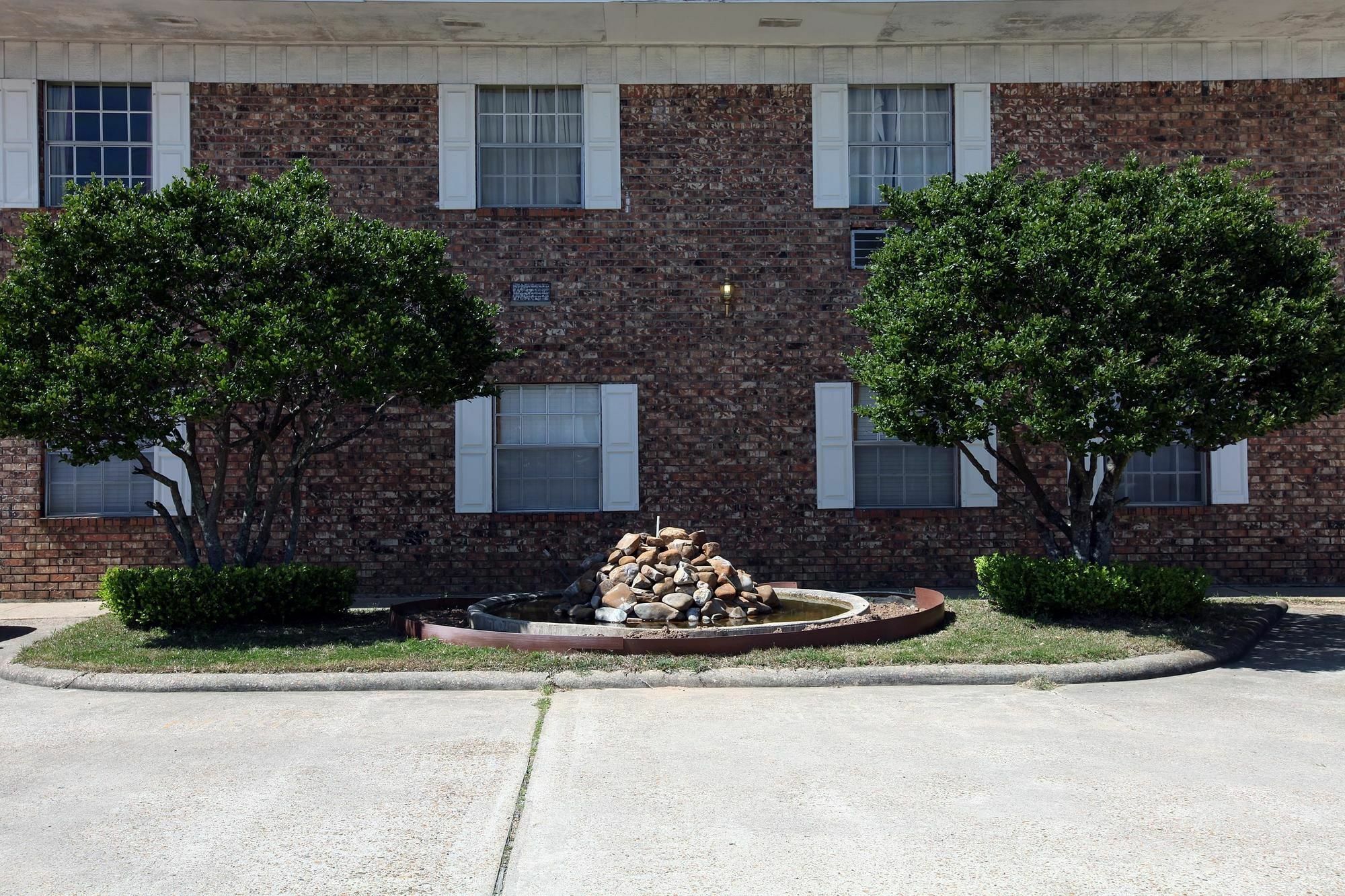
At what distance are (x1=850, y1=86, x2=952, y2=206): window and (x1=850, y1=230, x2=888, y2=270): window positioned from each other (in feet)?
1.52

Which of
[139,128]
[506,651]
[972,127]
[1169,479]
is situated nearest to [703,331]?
[972,127]

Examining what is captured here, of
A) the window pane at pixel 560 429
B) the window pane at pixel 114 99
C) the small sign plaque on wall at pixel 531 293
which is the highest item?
the window pane at pixel 114 99

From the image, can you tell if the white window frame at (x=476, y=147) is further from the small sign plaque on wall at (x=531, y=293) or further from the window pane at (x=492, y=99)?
the small sign plaque on wall at (x=531, y=293)

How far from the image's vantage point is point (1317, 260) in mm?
9023

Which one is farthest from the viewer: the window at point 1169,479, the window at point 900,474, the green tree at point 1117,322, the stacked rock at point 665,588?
the window at point 1169,479

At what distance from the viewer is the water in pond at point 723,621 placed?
29.5 ft

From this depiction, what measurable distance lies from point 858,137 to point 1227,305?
5.56 metres

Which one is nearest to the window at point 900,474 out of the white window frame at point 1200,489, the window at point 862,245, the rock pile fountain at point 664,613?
the window at point 862,245

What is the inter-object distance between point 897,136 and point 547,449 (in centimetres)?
575

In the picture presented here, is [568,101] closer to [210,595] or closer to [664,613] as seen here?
[664,613]

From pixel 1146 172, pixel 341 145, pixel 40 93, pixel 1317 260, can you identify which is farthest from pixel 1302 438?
pixel 40 93

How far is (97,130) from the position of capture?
12688 mm

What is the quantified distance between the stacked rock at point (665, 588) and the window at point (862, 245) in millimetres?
4577

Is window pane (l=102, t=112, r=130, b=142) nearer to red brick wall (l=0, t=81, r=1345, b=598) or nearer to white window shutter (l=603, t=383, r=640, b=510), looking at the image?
red brick wall (l=0, t=81, r=1345, b=598)
